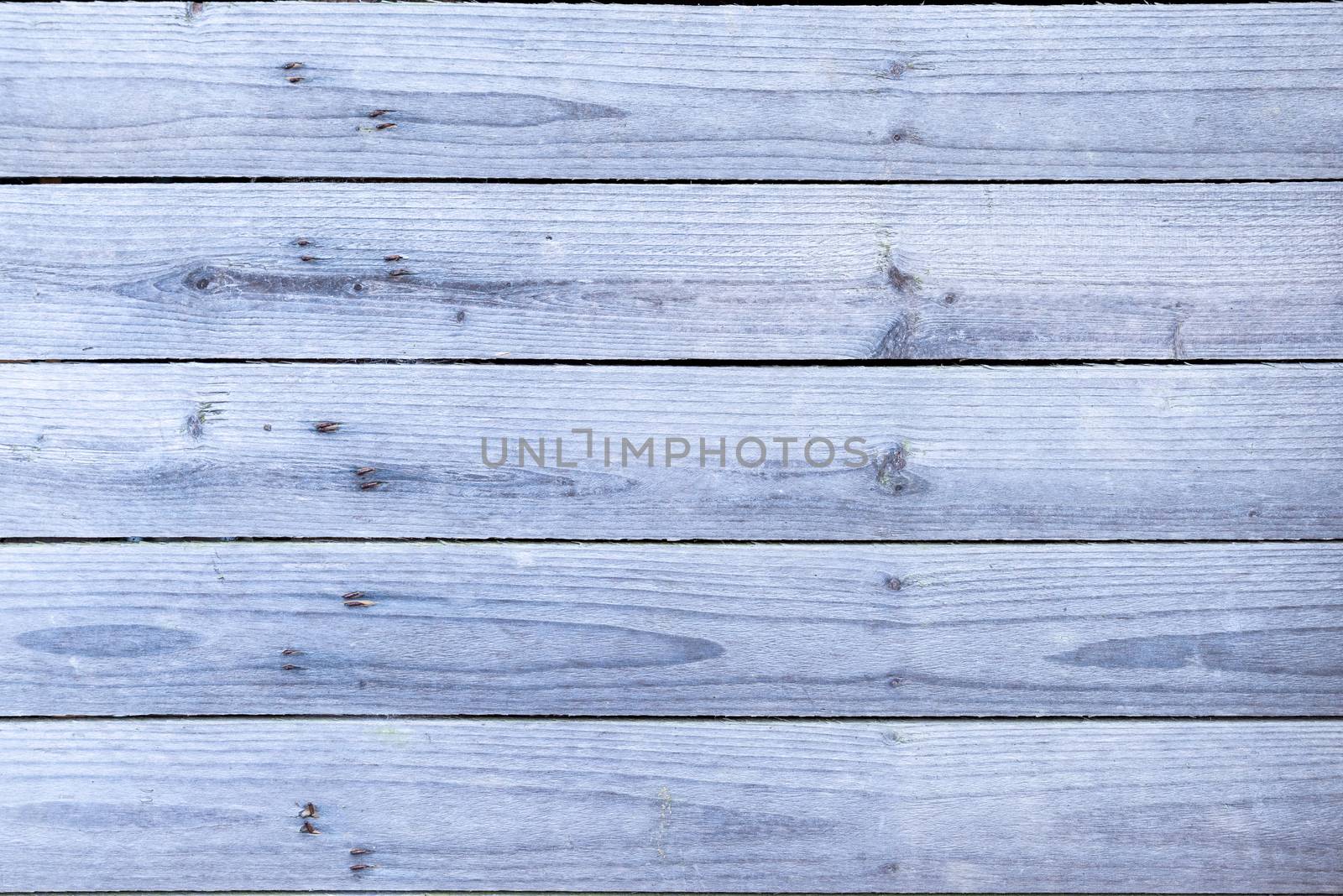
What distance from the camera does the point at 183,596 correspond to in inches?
31.8

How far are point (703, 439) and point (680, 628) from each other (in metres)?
0.19

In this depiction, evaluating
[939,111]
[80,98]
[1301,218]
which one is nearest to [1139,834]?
[1301,218]

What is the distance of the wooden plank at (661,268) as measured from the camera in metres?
0.79

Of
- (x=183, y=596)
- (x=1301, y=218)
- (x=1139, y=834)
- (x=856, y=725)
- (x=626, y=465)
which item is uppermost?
(x=1301, y=218)

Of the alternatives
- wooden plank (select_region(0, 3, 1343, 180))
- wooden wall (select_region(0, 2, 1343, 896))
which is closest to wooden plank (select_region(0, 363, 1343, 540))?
wooden wall (select_region(0, 2, 1343, 896))

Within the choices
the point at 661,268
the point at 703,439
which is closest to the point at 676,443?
the point at 703,439

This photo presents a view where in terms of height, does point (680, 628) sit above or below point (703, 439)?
below

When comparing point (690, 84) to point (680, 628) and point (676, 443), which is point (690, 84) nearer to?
point (676, 443)

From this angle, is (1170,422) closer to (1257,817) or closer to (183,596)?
(1257,817)

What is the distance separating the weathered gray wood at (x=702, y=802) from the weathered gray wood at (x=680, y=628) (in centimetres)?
3

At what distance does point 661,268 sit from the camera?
2.59ft

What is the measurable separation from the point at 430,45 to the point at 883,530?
0.65 metres

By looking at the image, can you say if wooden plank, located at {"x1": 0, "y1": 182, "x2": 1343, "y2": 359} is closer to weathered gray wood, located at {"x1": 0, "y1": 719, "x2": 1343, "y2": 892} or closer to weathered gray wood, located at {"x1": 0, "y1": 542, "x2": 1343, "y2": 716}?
weathered gray wood, located at {"x1": 0, "y1": 542, "x2": 1343, "y2": 716}

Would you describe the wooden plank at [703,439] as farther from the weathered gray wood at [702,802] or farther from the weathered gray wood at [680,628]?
the weathered gray wood at [702,802]
